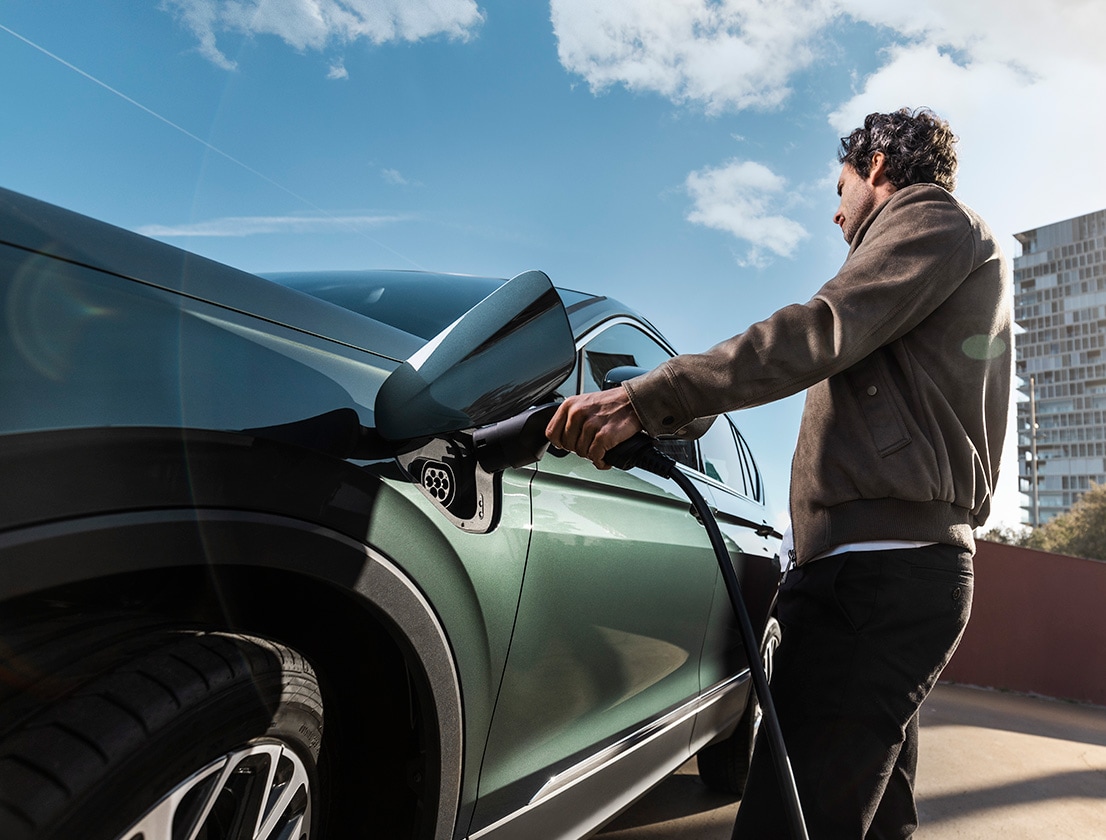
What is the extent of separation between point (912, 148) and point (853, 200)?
6.4 inches

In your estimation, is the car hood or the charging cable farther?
the charging cable

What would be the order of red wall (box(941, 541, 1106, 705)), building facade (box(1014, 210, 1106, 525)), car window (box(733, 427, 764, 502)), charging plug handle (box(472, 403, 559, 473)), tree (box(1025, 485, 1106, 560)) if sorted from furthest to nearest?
1. building facade (box(1014, 210, 1106, 525))
2. tree (box(1025, 485, 1106, 560))
3. red wall (box(941, 541, 1106, 705))
4. car window (box(733, 427, 764, 502))
5. charging plug handle (box(472, 403, 559, 473))

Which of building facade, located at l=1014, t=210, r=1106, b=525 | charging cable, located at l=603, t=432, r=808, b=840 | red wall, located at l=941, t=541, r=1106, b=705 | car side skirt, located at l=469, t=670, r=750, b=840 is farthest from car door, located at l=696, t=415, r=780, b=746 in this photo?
building facade, located at l=1014, t=210, r=1106, b=525

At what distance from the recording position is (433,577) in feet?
4.04

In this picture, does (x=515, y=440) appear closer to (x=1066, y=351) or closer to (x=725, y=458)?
(x=725, y=458)

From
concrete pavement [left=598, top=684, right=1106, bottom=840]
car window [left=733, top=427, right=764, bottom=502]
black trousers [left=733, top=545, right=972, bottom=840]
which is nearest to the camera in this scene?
black trousers [left=733, top=545, right=972, bottom=840]

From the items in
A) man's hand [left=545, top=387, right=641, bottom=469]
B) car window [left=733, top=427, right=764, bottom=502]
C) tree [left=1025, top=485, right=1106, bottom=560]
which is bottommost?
tree [left=1025, top=485, right=1106, bottom=560]

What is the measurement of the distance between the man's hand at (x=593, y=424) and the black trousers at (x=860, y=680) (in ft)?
1.81

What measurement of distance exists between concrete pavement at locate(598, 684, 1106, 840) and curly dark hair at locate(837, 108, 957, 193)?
2401 mm

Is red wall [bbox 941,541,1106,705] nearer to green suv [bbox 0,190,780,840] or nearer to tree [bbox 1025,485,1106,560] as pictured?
green suv [bbox 0,190,780,840]

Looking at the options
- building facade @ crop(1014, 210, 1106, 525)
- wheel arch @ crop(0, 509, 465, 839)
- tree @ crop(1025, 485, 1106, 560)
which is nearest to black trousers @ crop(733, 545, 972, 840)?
wheel arch @ crop(0, 509, 465, 839)

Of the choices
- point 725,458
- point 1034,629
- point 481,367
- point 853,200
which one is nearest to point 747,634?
point 481,367

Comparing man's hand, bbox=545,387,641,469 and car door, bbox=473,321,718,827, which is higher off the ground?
man's hand, bbox=545,387,641,469

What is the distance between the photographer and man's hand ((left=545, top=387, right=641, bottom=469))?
51.8 inches
